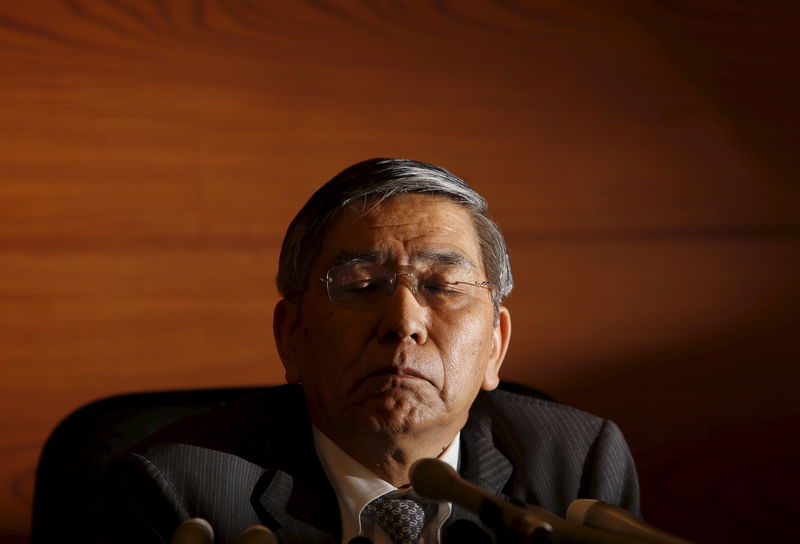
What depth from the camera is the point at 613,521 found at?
2.90 ft

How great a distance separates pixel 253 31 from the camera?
2.24 meters

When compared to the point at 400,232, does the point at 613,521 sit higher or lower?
lower

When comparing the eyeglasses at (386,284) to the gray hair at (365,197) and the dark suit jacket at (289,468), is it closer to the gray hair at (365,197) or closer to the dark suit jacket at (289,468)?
the gray hair at (365,197)

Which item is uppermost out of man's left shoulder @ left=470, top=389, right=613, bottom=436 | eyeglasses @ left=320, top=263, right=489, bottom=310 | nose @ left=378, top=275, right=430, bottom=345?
eyeglasses @ left=320, top=263, right=489, bottom=310

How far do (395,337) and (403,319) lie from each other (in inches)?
1.1

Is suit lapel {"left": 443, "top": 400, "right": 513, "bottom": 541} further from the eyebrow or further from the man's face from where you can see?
the eyebrow

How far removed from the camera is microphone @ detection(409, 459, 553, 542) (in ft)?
2.59

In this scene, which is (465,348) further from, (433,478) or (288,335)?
(433,478)

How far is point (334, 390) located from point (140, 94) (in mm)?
1168

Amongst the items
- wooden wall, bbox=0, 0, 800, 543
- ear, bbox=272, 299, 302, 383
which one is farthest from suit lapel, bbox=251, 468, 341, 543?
wooden wall, bbox=0, 0, 800, 543

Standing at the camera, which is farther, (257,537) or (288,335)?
(288,335)

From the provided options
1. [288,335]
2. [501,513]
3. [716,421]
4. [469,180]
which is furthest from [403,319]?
[716,421]

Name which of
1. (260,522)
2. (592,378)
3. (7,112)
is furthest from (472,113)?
(260,522)

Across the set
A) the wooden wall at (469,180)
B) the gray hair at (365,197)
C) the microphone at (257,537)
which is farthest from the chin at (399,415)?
the wooden wall at (469,180)
